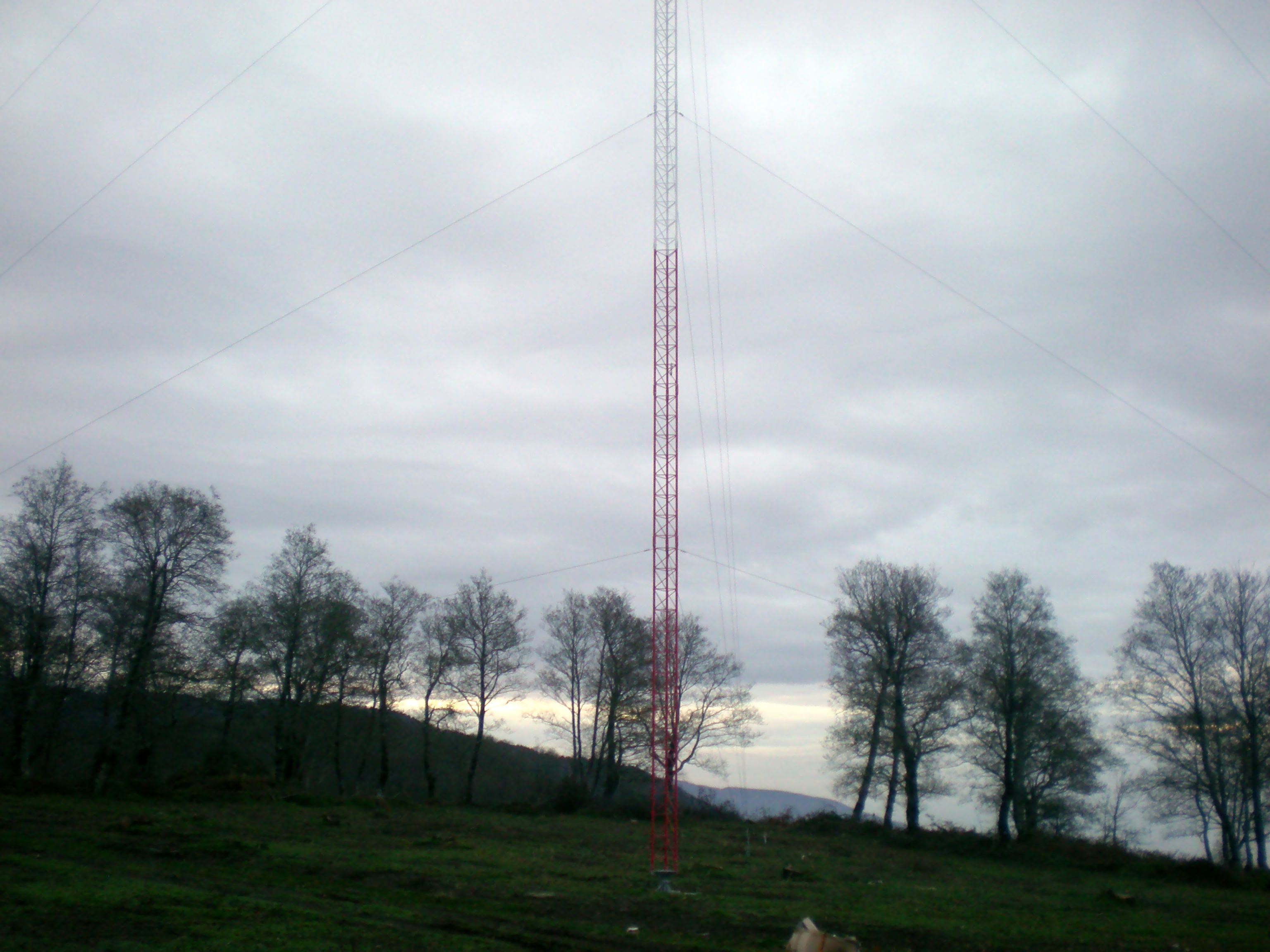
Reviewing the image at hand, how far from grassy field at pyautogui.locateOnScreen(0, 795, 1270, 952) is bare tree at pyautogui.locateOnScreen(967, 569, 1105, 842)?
20.3ft

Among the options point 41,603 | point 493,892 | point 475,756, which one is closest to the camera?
point 493,892

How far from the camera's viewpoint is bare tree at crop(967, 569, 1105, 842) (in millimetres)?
45750

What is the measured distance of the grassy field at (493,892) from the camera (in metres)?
16.2

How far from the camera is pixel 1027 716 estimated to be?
46.5 meters

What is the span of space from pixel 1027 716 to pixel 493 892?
115ft

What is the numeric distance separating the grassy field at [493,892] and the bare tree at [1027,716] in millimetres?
6179

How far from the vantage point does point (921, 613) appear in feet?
164

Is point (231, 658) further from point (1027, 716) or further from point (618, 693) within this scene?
point (1027, 716)

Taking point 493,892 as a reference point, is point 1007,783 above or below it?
above

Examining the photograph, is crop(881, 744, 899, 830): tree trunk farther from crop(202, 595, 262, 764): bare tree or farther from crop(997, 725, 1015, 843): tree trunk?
crop(202, 595, 262, 764): bare tree

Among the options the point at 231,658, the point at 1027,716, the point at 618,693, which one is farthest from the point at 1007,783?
the point at 231,658

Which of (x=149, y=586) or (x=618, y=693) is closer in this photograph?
(x=149, y=586)

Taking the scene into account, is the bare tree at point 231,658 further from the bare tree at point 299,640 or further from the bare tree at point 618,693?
the bare tree at point 618,693

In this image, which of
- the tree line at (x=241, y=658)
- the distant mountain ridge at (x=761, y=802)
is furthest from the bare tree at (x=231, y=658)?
the distant mountain ridge at (x=761, y=802)
